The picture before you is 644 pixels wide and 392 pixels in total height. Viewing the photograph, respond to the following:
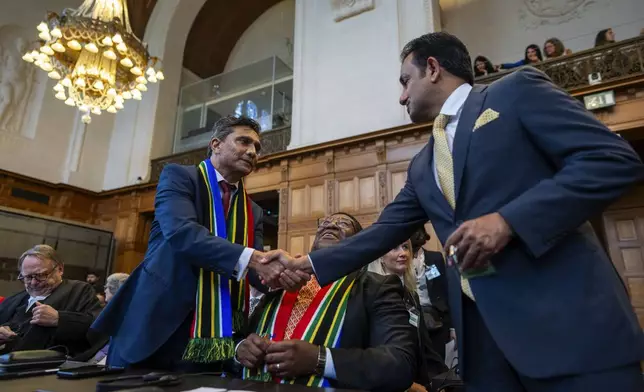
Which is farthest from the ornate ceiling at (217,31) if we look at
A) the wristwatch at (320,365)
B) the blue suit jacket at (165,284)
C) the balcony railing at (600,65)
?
the wristwatch at (320,365)

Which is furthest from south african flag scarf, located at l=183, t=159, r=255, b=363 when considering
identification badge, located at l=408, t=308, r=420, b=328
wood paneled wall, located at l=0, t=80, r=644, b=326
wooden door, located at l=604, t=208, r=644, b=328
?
wooden door, located at l=604, t=208, r=644, b=328

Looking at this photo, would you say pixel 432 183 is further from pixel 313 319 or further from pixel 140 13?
pixel 140 13

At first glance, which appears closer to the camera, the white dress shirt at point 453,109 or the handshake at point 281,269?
the white dress shirt at point 453,109

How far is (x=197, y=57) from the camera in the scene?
11164 mm

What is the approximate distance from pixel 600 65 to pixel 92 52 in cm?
696

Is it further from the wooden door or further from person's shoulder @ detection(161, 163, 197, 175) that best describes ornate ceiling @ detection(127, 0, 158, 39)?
the wooden door

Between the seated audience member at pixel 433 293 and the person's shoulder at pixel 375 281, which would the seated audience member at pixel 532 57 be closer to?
the seated audience member at pixel 433 293

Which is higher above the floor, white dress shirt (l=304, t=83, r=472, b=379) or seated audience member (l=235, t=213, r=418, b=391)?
white dress shirt (l=304, t=83, r=472, b=379)

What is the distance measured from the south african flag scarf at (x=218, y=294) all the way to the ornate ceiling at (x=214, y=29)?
1022cm

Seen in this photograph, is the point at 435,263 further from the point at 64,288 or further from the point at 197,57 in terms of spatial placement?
the point at 197,57

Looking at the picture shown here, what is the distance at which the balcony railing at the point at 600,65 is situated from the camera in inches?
210

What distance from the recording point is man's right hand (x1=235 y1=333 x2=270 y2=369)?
4.79 ft

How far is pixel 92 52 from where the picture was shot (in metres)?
5.95

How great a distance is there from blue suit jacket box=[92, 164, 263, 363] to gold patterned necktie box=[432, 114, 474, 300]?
32.5 inches
